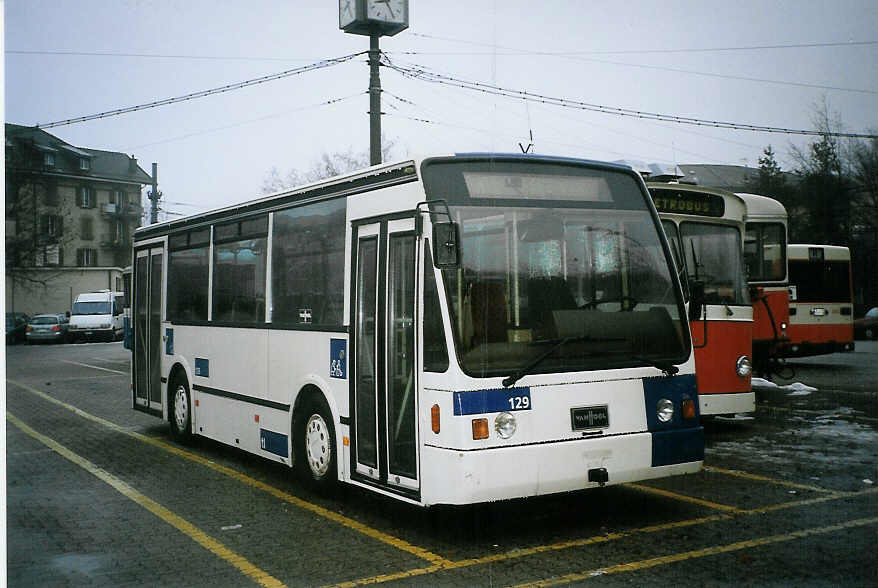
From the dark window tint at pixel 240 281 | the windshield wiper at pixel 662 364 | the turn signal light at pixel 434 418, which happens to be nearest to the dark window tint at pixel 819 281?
the dark window tint at pixel 240 281

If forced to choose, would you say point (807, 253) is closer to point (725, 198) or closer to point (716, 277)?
point (725, 198)

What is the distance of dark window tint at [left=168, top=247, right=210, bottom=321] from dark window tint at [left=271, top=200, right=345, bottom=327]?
220cm

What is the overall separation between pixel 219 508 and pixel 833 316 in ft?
62.5

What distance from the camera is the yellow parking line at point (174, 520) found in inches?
238

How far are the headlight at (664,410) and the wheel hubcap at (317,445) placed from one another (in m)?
2.88

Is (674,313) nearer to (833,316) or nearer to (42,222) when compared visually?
(42,222)

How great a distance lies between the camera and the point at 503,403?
6.32 m

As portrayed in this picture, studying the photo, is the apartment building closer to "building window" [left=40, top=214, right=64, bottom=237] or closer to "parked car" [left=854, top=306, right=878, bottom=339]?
"building window" [left=40, top=214, right=64, bottom=237]

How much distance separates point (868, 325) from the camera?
3506 cm

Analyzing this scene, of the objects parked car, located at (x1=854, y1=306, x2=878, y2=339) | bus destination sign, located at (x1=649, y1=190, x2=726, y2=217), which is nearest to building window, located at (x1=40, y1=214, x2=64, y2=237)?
bus destination sign, located at (x1=649, y1=190, x2=726, y2=217)

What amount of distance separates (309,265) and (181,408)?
4.18 meters

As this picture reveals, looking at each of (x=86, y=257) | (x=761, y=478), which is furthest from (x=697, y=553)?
(x=86, y=257)

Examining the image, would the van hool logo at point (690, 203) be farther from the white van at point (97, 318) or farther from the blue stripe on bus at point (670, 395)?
the white van at point (97, 318)

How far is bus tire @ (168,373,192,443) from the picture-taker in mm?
11594
